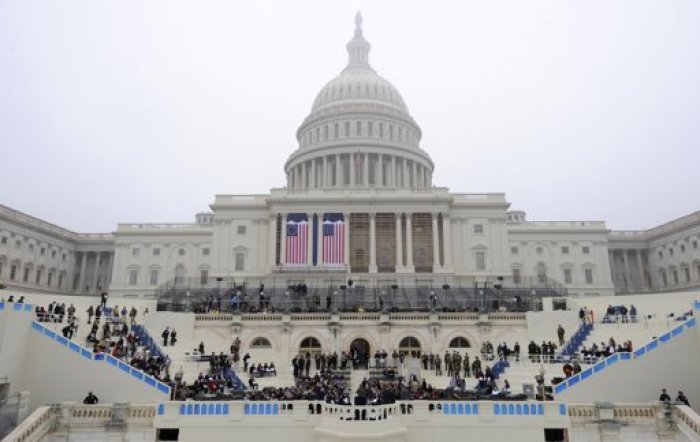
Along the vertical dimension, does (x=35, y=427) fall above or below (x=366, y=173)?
below

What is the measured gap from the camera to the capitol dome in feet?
279

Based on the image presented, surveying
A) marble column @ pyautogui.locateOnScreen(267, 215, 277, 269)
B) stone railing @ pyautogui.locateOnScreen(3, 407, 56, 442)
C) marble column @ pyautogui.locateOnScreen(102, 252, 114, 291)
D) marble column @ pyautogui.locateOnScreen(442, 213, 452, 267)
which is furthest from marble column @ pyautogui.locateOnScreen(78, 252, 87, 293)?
stone railing @ pyautogui.locateOnScreen(3, 407, 56, 442)

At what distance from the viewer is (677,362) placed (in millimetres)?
26016

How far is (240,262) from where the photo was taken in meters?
69.6

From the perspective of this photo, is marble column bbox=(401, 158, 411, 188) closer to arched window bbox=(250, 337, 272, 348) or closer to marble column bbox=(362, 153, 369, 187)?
marble column bbox=(362, 153, 369, 187)

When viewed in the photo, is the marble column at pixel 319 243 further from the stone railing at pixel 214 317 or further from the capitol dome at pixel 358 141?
the stone railing at pixel 214 317

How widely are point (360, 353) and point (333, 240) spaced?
27.4 m

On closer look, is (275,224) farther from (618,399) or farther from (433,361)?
(618,399)

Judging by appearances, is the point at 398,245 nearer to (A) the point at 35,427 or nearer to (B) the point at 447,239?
(B) the point at 447,239

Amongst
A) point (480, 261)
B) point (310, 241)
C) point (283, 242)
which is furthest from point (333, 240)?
point (480, 261)

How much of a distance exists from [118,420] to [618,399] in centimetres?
2340

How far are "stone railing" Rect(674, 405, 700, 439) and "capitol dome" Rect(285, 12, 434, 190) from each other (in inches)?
2422

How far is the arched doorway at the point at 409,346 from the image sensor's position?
41000 mm

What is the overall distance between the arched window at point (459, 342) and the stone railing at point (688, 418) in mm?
20832
